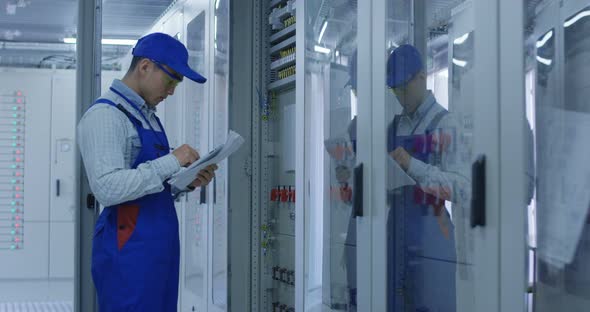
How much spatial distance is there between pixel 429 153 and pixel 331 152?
858mm

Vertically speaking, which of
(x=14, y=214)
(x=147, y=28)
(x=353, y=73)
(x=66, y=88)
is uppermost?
(x=147, y=28)

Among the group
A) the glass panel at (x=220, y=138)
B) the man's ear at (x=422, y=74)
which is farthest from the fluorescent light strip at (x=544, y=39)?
the glass panel at (x=220, y=138)

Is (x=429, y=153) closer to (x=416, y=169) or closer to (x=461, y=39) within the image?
(x=416, y=169)

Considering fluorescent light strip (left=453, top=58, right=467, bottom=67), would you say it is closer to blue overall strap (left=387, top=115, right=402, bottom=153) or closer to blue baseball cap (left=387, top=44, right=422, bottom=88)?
blue baseball cap (left=387, top=44, right=422, bottom=88)

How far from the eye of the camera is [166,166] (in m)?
2.62

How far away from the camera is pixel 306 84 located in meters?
3.62

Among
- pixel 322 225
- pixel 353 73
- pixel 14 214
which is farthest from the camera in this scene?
pixel 14 214

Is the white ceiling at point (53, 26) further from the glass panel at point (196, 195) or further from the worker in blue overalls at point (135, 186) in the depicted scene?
the worker in blue overalls at point (135, 186)

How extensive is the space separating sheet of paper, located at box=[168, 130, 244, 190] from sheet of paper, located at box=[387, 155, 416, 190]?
0.66m

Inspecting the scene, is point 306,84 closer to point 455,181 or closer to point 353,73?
point 353,73

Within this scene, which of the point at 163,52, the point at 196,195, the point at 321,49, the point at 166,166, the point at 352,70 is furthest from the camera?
the point at 196,195

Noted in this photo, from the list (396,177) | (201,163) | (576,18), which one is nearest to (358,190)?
(396,177)

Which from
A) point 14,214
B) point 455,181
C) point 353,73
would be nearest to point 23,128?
point 14,214

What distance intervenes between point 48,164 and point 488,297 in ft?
25.6
